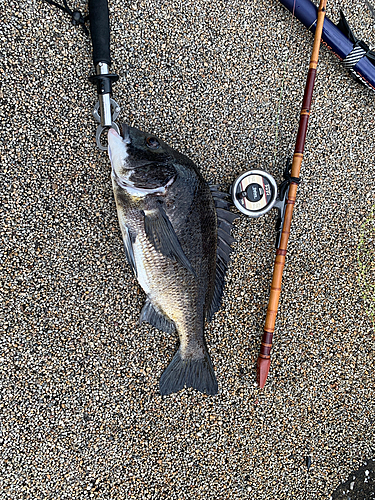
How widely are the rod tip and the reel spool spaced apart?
2.76 ft

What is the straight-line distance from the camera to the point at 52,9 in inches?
74.7

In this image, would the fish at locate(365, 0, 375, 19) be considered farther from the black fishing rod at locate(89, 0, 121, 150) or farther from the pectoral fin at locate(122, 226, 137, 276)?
the pectoral fin at locate(122, 226, 137, 276)

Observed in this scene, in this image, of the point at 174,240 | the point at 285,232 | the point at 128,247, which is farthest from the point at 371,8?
the point at 128,247

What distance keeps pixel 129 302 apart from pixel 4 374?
0.73 m

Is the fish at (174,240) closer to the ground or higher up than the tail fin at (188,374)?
higher up

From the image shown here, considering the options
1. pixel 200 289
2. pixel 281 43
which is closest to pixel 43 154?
pixel 200 289

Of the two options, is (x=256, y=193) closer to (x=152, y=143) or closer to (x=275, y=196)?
(x=275, y=196)

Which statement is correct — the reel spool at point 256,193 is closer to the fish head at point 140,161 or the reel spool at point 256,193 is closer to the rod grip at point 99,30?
the fish head at point 140,161

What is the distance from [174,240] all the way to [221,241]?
33 cm

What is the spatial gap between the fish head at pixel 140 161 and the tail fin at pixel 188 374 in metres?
0.93

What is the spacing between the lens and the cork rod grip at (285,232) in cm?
202

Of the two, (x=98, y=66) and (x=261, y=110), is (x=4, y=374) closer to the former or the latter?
(x=98, y=66)

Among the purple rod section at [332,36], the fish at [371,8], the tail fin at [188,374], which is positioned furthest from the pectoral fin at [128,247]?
the fish at [371,8]

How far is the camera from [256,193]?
202 cm
